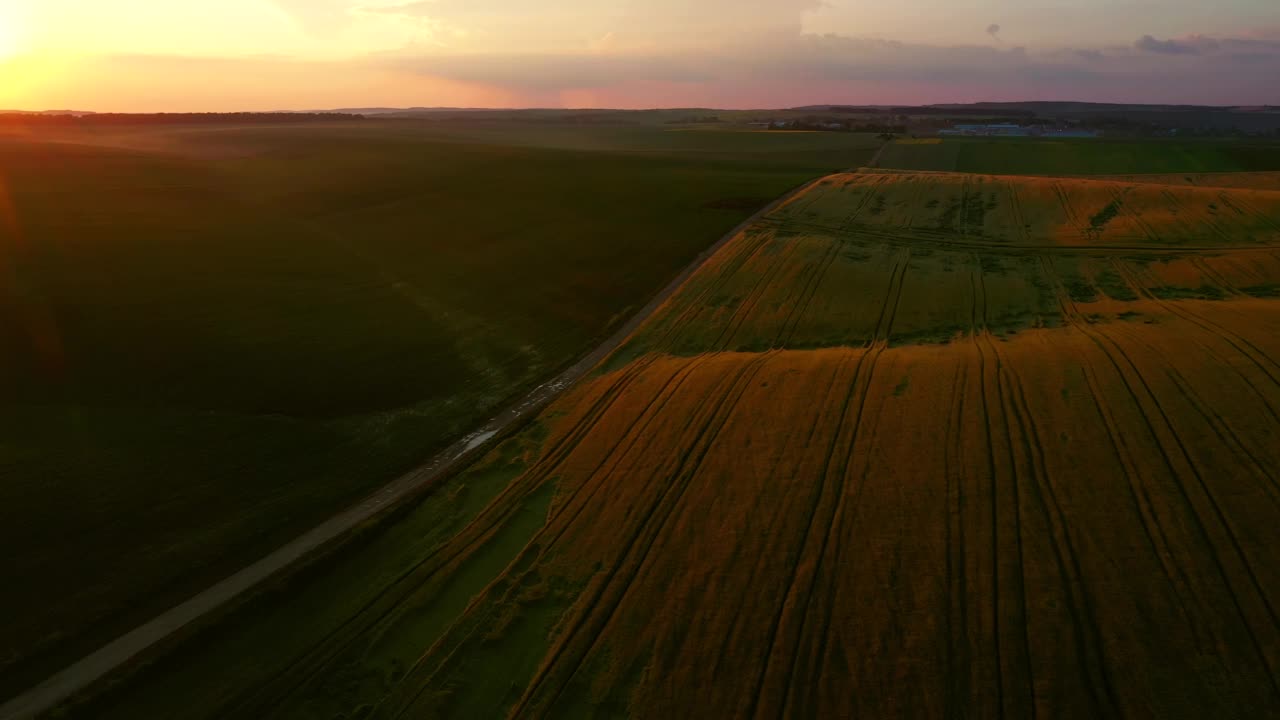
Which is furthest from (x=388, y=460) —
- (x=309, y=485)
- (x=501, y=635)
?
(x=501, y=635)

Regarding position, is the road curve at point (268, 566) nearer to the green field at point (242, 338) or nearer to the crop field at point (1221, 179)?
the green field at point (242, 338)

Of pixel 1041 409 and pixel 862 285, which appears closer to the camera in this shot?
pixel 1041 409

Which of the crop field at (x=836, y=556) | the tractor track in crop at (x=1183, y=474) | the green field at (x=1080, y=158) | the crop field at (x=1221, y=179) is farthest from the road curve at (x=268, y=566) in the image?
the crop field at (x=1221, y=179)

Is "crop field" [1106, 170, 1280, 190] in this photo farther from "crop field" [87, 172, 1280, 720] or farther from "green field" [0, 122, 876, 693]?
"crop field" [87, 172, 1280, 720]

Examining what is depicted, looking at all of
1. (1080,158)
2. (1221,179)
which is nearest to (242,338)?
(1221,179)

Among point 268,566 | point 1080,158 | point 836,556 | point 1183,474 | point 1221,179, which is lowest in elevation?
point 268,566

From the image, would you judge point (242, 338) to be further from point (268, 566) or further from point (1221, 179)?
point (1221, 179)

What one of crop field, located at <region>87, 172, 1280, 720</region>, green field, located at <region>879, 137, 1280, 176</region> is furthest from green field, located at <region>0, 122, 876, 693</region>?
green field, located at <region>879, 137, 1280, 176</region>

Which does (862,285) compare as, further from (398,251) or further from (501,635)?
(398,251)
